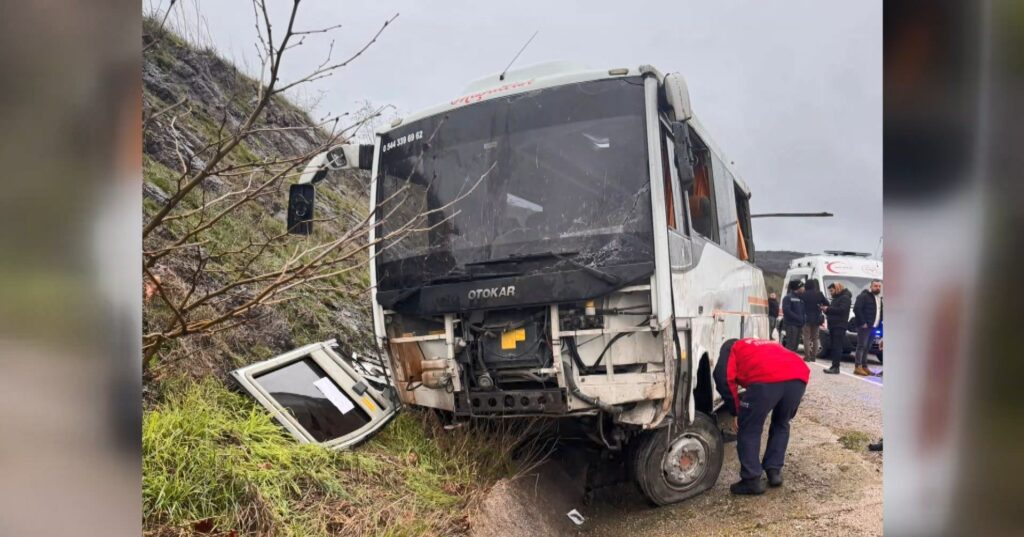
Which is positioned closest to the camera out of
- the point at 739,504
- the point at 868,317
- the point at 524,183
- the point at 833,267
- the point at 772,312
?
the point at 868,317

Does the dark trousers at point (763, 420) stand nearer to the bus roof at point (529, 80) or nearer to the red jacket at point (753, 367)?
the red jacket at point (753, 367)

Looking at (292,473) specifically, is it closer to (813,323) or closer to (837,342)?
→ (837,342)

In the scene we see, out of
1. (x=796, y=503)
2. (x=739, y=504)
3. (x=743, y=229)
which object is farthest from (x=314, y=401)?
(x=743, y=229)

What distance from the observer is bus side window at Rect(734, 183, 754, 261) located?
6168 mm

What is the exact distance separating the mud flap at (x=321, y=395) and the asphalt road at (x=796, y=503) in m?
1.65

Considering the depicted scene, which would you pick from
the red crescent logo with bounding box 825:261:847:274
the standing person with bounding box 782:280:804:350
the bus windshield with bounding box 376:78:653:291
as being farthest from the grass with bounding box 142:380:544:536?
the red crescent logo with bounding box 825:261:847:274

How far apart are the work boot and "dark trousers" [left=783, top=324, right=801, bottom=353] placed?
11.9ft

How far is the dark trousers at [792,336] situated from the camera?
739 cm

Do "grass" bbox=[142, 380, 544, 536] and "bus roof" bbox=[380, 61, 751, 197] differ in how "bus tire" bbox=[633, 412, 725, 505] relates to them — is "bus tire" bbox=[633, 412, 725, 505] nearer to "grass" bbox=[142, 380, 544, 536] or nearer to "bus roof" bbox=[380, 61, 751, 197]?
"grass" bbox=[142, 380, 544, 536]

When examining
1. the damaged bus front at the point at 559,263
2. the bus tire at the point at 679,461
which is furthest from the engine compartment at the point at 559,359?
the bus tire at the point at 679,461

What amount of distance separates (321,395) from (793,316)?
6.04 meters

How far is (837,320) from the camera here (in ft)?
23.2
